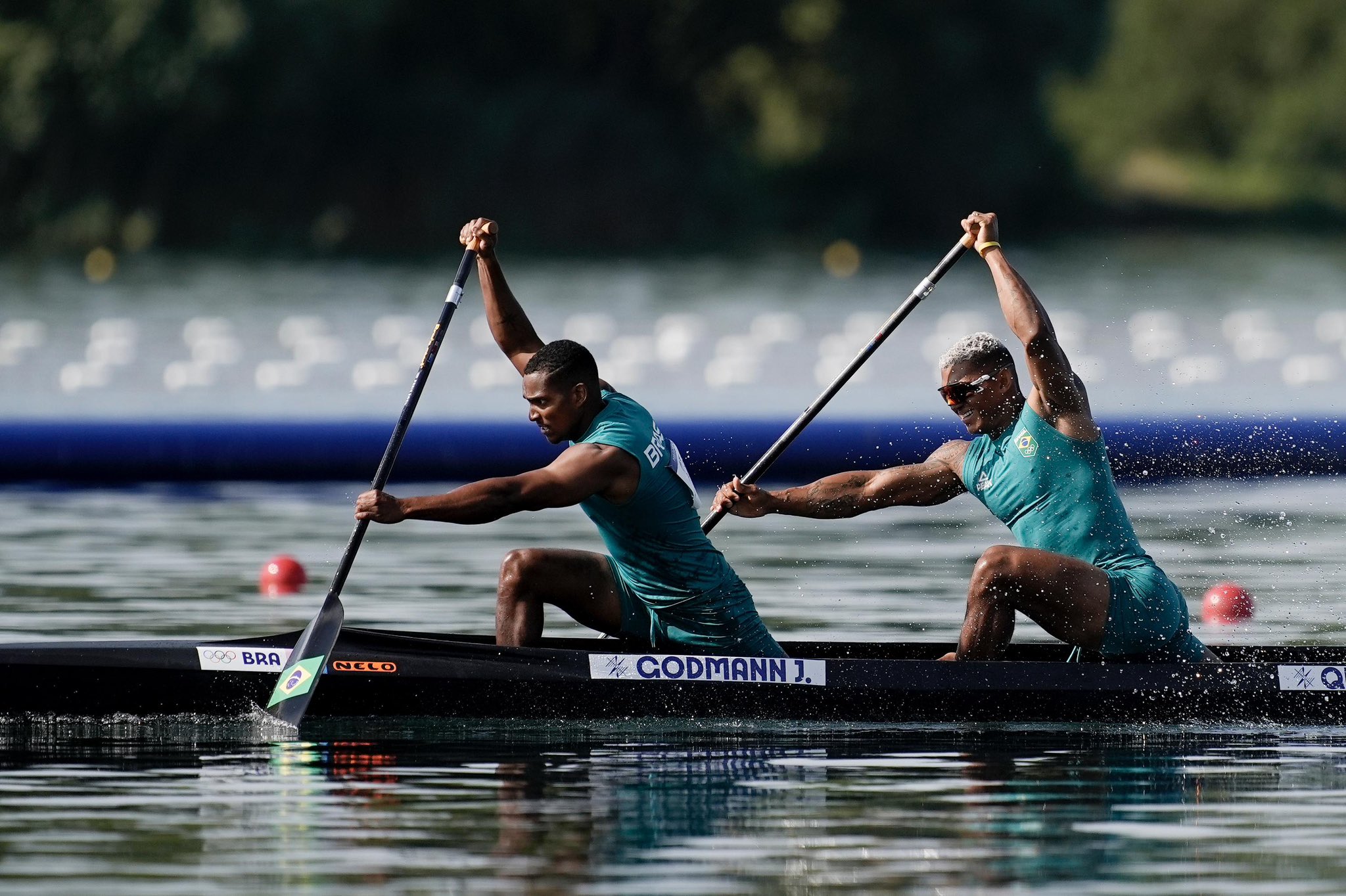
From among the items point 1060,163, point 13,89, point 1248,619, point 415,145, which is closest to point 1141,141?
point 1060,163

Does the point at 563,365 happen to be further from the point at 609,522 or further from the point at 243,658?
the point at 243,658

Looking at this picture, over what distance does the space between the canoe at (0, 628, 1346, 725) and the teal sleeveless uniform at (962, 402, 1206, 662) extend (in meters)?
0.16

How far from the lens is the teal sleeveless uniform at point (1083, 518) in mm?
9148

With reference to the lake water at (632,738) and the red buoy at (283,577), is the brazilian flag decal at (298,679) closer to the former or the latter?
the lake water at (632,738)

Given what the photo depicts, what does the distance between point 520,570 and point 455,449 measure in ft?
43.1

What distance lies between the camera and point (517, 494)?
8844 millimetres

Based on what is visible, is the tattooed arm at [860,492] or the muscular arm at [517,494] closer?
the muscular arm at [517,494]

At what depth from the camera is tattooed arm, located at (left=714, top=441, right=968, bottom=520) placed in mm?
9656

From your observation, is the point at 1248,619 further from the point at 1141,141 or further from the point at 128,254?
the point at 1141,141

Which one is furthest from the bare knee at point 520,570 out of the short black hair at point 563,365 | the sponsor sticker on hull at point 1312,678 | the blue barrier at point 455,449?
the blue barrier at point 455,449

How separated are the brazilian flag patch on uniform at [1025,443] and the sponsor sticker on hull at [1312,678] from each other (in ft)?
3.89

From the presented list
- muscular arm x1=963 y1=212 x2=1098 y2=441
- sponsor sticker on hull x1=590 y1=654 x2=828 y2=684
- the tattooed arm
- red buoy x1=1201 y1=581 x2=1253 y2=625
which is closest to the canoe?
sponsor sticker on hull x1=590 y1=654 x2=828 y2=684

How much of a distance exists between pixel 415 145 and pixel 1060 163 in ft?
46.8

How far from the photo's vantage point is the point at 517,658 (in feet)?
30.2
